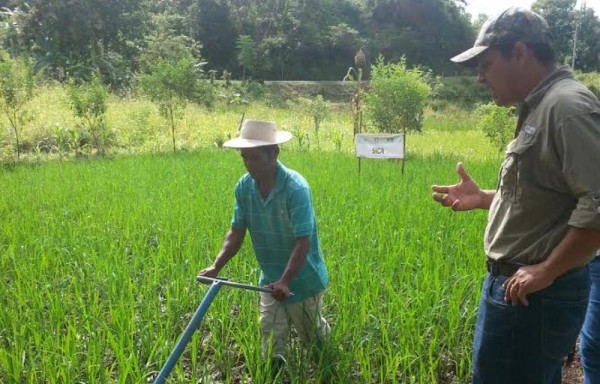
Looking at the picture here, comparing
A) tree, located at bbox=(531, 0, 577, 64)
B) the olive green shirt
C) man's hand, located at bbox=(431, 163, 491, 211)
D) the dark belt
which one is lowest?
the dark belt

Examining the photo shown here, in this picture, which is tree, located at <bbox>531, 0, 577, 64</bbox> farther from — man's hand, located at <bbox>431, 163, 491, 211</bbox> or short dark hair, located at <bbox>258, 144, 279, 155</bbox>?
short dark hair, located at <bbox>258, 144, 279, 155</bbox>

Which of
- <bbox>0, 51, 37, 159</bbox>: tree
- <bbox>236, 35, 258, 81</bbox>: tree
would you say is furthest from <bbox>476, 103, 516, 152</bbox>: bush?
<bbox>236, 35, 258, 81</bbox>: tree

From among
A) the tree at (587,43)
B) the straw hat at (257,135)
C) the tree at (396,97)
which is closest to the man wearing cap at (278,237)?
the straw hat at (257,135)

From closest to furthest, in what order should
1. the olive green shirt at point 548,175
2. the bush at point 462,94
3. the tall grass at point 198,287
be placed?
the olive green shirt at point 548,175 < the tall grass at point 198,287 < the bush at point 462,94

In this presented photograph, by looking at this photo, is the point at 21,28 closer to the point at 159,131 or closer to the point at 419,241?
the point at 159,131

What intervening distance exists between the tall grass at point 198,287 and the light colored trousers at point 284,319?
3.1 inches

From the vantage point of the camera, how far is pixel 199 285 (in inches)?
106

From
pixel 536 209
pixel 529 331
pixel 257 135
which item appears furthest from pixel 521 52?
pixel 257 135

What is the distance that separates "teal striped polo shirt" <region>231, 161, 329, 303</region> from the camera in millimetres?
1875

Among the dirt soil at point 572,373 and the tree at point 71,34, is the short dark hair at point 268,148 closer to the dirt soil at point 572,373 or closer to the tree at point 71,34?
the dirt soil at point 572,373

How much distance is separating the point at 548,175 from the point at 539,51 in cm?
34

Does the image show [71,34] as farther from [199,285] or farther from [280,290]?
[280,290]

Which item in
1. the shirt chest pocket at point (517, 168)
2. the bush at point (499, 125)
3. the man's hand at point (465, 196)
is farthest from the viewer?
the bush at point (499, 125)

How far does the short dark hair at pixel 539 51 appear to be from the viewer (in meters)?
1.32
